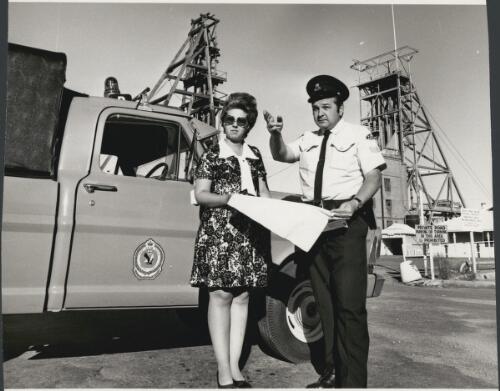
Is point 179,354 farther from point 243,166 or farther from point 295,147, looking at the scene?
point 295,147

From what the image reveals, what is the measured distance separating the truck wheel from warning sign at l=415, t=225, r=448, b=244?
8312 millimetres

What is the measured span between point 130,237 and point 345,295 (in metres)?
1.49

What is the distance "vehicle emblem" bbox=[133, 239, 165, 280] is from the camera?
2.69 metres

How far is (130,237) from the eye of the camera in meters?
2.68

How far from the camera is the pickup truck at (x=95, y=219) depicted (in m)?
2.41

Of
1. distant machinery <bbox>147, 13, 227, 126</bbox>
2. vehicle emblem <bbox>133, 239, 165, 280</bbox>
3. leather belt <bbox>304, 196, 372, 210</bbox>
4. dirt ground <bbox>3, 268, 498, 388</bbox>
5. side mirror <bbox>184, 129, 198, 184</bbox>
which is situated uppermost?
distant machinery <bbox>147, 13, 227, 126</bbox>

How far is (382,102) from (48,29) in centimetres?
3672

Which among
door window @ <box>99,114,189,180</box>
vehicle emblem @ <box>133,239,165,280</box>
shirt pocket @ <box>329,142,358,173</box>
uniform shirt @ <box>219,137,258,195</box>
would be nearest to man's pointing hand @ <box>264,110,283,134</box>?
uniform shirt @ <box>219,137,258,195</box>

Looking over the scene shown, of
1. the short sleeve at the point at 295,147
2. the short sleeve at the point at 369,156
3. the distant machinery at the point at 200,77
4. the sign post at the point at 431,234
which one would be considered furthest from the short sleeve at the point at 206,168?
the sign post at the point at 431,234

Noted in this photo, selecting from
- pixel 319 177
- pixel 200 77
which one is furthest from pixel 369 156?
pixel 200 77

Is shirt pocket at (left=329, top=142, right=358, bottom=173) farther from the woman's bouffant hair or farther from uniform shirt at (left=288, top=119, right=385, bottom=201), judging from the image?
the woman's bouffant hair

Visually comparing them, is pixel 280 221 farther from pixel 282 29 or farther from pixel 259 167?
pixel 282 29

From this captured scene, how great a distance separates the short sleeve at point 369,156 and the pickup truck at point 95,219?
0.80m

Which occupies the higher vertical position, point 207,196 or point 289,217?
point 207,196
